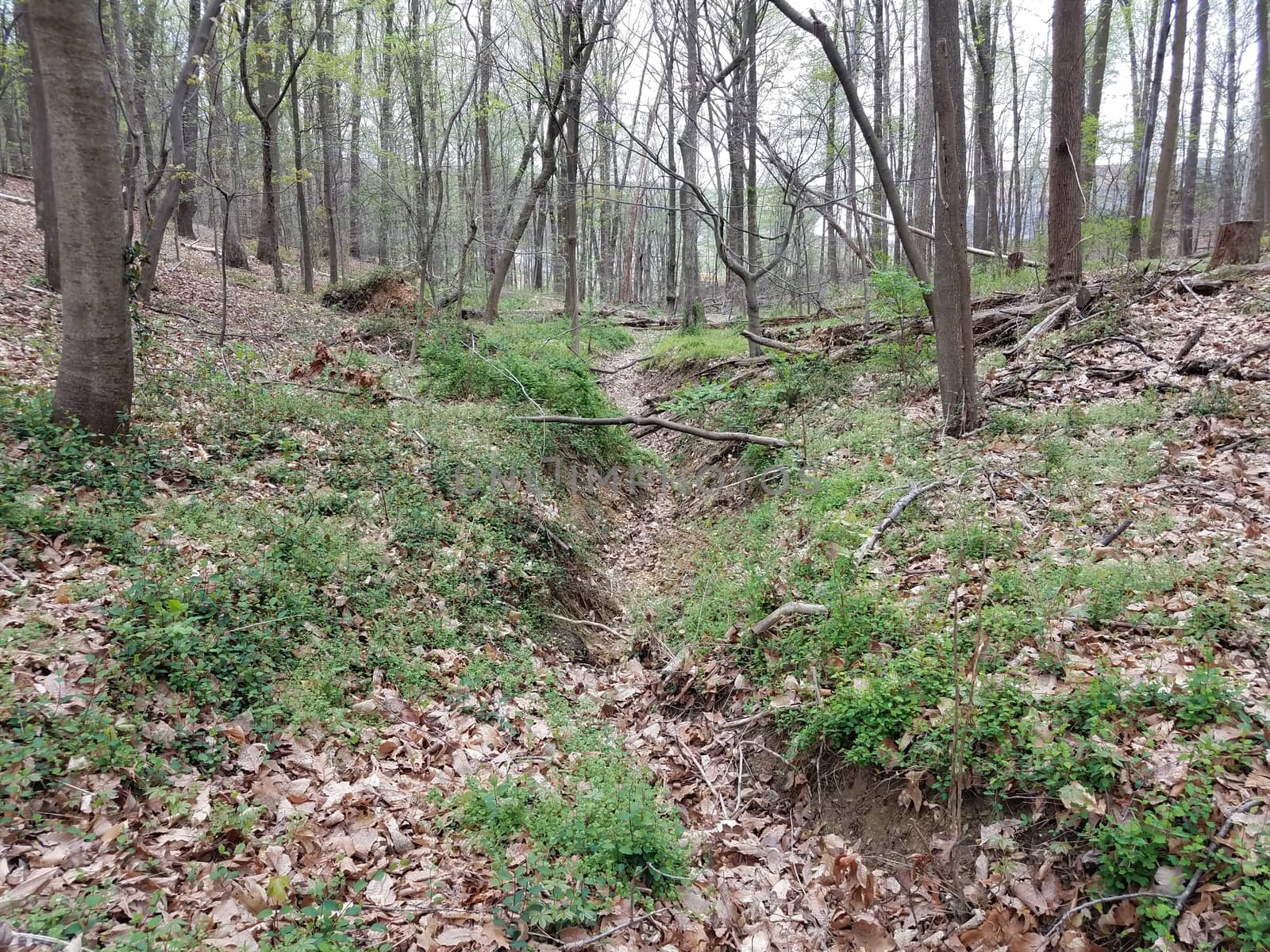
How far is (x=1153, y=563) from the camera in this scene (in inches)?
165

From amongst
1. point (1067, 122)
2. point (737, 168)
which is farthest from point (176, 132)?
point (1067, 122)

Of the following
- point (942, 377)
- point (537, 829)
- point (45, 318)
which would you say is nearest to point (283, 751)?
point (537, 829)

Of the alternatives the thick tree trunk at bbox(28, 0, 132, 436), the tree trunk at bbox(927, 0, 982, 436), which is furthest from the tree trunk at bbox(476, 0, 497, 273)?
the tree trunk at bbox(927, 0, 982, 436)

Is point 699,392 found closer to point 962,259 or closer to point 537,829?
point 962,259

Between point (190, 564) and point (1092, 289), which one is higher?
point (1092, 289)

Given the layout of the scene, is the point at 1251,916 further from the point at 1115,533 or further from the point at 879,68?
the point at 879,68

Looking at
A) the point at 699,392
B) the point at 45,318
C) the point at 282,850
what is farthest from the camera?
the point at 699,392

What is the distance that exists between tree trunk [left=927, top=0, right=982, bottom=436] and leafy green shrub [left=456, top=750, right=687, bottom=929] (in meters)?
5.31

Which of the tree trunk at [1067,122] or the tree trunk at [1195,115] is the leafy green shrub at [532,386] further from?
the tree trunk at [1195,115]

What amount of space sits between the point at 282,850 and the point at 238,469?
4.22 meters

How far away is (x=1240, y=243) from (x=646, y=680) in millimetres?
10388

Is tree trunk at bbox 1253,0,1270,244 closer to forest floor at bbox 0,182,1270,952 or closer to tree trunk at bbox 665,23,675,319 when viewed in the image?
forest floor at bbox 0,182,1270,952

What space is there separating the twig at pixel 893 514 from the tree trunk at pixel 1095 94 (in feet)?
36.1

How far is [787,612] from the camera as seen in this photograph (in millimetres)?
5055
